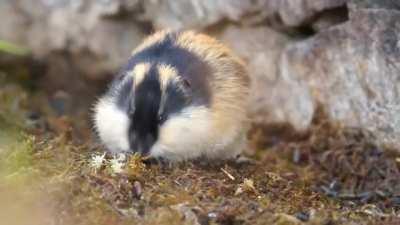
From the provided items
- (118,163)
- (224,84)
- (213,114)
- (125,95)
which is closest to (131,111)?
(125,95)

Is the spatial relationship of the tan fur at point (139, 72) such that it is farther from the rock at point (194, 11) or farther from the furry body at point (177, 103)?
the rock at point (194, 11)

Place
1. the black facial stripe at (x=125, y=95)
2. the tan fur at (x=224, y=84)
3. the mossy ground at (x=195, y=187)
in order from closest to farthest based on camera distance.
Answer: the mossy ground at (x=195, y=187) → the black facial stripe at (x=125, y=95) → the tan fur at (x=224, y=84)

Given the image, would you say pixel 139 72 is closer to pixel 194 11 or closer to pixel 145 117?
pixel 145 117

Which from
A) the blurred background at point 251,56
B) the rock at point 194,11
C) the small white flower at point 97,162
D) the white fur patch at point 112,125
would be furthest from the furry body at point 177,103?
the rock at point 194,11

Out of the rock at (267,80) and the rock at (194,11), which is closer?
the rock at (267,80)

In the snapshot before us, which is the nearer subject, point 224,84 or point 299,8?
point 224,84
